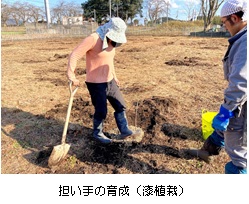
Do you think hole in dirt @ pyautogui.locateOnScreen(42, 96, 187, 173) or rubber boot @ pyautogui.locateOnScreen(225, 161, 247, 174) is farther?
hole in dirt @ pyautogui.locateOnScreen(42, 96, 187, 173)

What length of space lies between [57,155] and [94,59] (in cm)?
120

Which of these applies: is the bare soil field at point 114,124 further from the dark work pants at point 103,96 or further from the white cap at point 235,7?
the white cap at point 235,7

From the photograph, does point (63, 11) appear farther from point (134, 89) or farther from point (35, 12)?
point (134, 89)

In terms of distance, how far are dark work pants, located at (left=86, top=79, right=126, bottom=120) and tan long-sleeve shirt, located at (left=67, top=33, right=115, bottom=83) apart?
8 cm

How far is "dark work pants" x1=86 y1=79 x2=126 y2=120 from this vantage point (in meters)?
2.78

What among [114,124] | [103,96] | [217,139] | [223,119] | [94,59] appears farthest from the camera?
[114,124]

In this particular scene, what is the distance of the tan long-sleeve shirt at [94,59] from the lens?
2.50m

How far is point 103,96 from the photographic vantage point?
2.83 meters

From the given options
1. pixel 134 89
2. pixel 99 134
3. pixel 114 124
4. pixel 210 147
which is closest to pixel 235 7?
→ pixel 210 147

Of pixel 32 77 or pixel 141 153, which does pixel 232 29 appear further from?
pixel 32 77

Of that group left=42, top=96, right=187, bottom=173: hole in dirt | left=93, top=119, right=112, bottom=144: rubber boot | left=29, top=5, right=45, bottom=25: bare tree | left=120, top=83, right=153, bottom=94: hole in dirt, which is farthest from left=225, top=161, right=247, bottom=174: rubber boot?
left=29, top=5, right=45, bottom=25: bare tree

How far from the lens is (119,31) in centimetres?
250

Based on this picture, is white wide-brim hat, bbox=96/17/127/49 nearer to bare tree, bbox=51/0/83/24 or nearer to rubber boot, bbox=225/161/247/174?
rubber boot, bbox=225/161/247/174

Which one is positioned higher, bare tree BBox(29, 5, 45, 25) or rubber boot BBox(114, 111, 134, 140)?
bare tree BBox(29, 5, 45, 25)
